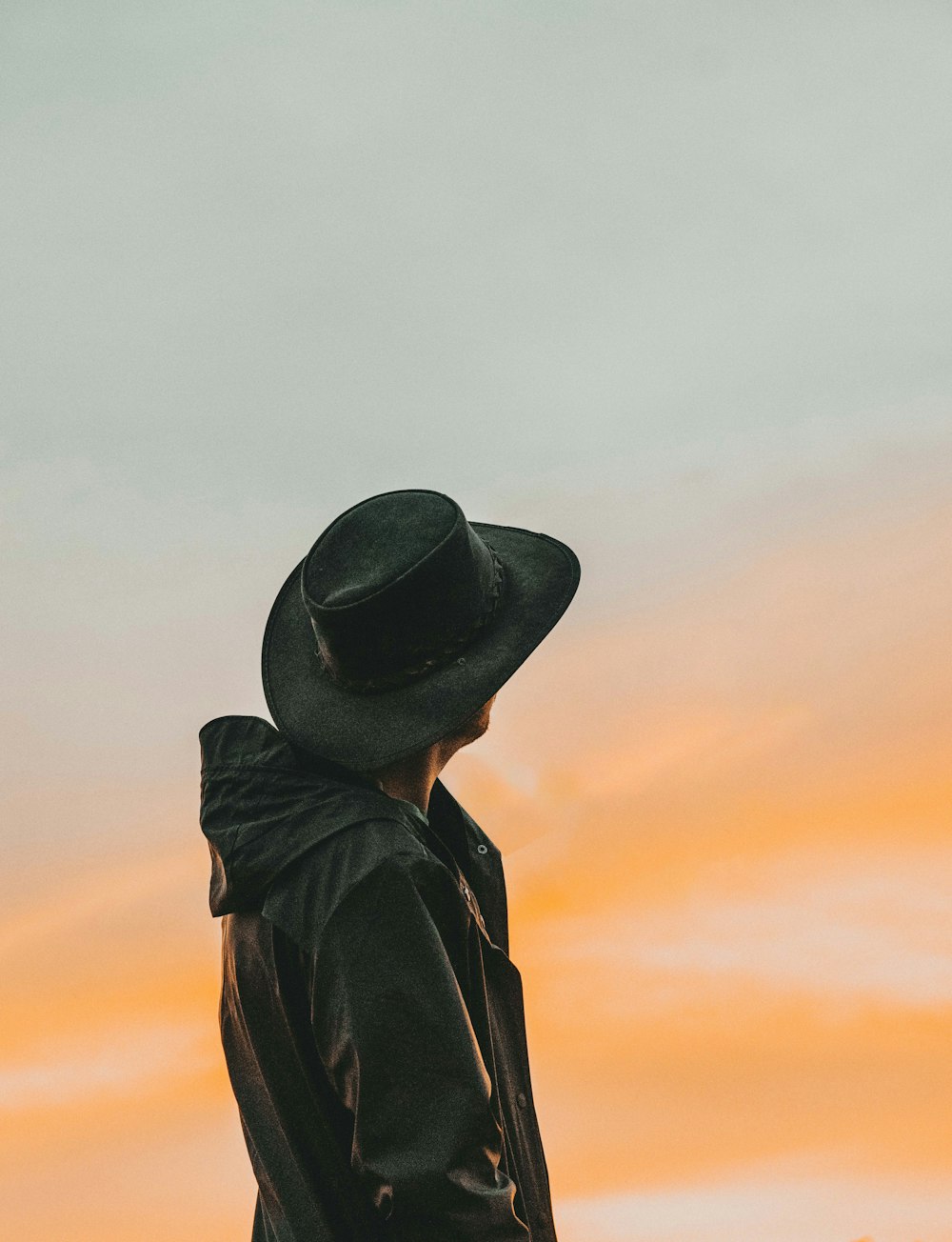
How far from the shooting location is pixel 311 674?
110 inches

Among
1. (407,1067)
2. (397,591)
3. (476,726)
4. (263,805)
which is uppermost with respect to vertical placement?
(397,591)

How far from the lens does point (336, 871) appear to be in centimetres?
249

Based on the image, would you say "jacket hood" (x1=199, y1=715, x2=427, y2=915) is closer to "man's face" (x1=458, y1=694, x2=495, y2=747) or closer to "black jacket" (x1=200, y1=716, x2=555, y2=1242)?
"black jacket" (x1=200, y1=716, x2=555, y2=1242)

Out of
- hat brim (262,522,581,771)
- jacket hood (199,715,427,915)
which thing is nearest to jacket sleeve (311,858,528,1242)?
jacket hood (199,715,427,915)

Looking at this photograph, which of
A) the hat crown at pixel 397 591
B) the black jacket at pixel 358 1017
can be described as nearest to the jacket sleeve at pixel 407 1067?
the black jacket at pixel 358 1017

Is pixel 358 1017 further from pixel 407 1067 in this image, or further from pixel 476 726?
pixel 476 726

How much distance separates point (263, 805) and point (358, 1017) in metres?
0.44

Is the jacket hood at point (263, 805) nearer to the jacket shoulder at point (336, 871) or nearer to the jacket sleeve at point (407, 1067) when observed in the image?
the jacket shoulder at point (336, 871)

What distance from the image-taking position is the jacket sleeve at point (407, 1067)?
2309 mm

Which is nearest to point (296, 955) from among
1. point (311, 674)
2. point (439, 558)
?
point (311, 674)

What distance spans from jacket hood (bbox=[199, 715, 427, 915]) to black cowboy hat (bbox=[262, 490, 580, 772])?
0.06 metres

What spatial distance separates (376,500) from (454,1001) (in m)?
0.96

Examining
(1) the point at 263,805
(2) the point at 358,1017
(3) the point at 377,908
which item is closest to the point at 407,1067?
(2) the point at 358,1017

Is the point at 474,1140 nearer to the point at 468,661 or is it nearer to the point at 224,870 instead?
the point at 224,870
